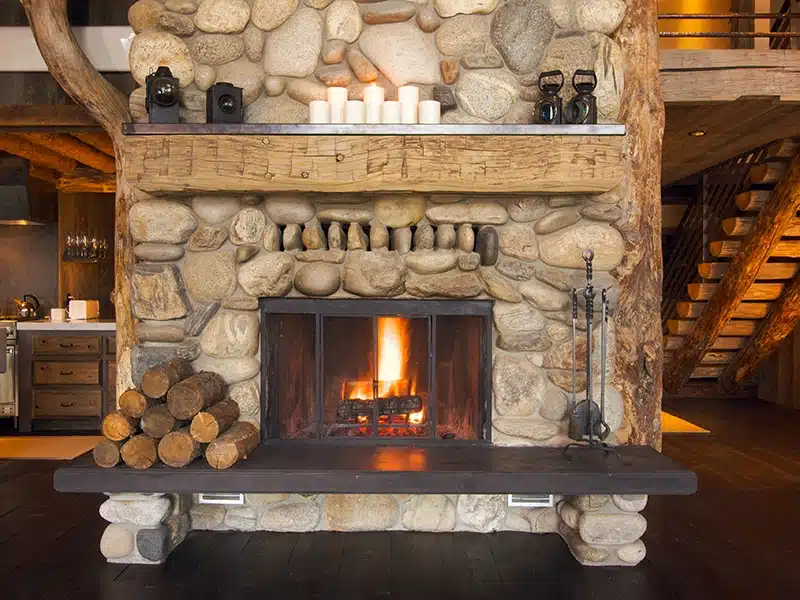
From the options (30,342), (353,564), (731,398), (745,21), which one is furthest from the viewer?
(731,398)

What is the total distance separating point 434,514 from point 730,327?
4451mm

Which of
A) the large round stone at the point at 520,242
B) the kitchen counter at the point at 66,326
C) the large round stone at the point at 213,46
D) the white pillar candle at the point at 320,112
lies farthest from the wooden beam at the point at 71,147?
the large round stone at the point at 520,242

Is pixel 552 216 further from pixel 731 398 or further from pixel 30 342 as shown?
pixel 731 398

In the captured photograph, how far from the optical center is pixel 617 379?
295 cm

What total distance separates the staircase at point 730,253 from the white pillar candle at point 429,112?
11.3 feet

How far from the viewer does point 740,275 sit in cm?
558

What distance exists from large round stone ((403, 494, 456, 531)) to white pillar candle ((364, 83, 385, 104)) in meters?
1.72

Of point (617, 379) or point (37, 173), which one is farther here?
point (37, 173)

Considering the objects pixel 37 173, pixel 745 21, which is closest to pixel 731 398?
pixel 745 21

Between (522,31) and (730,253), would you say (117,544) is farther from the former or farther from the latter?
(730,253)

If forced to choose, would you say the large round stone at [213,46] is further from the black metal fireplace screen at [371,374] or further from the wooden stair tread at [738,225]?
the wooden stair tread at [738,225]

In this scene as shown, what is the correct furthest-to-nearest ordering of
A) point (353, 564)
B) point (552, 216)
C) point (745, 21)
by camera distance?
point (745, 21) < point (552, 216) < point (353, 564)

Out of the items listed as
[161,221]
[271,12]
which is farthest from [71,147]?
[271,12]

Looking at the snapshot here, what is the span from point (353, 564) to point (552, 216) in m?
1.65
